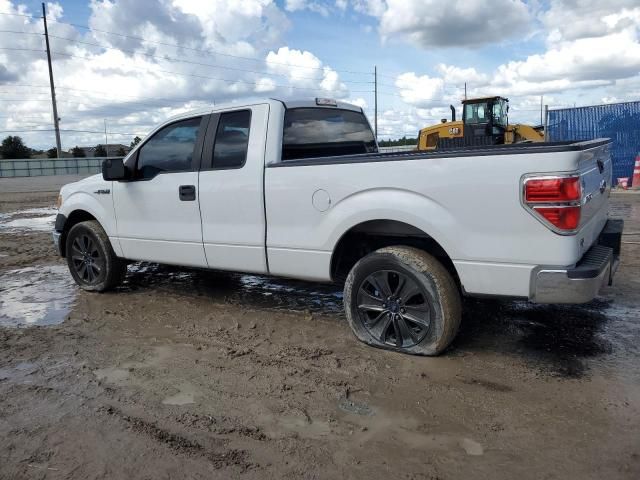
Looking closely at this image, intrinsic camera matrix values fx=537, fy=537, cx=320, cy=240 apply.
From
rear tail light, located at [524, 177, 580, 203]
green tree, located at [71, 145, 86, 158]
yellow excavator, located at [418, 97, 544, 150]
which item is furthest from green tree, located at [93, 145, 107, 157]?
rear tail light, located at [524, 177, 580, 203]

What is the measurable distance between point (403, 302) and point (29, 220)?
11.9m

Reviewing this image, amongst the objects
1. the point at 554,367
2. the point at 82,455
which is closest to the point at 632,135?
the point at 554,367

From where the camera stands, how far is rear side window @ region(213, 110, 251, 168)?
4.81 metres

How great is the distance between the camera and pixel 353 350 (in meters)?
4.24

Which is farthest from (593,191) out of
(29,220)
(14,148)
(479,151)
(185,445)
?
(14,148)

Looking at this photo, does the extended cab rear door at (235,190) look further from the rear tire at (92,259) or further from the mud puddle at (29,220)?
the mud puddle at (29,220)

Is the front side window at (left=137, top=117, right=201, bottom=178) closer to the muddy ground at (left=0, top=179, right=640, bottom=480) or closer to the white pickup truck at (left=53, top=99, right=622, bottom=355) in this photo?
the white pickup truck at (left=53, top=99, right=622, bottom=355)

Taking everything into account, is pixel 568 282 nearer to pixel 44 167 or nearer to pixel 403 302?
pixel 403 302

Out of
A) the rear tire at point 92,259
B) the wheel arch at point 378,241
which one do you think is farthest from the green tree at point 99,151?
the wheel arch at point 378,241

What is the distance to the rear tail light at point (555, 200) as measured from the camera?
323cm

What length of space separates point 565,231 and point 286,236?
7.11 feet

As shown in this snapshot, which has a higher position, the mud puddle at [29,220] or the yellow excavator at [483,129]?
the yellow excavator at [483,129]

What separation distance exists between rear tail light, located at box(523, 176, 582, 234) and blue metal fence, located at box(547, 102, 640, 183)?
13838 mm

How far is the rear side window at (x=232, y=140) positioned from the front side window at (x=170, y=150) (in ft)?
1.05
